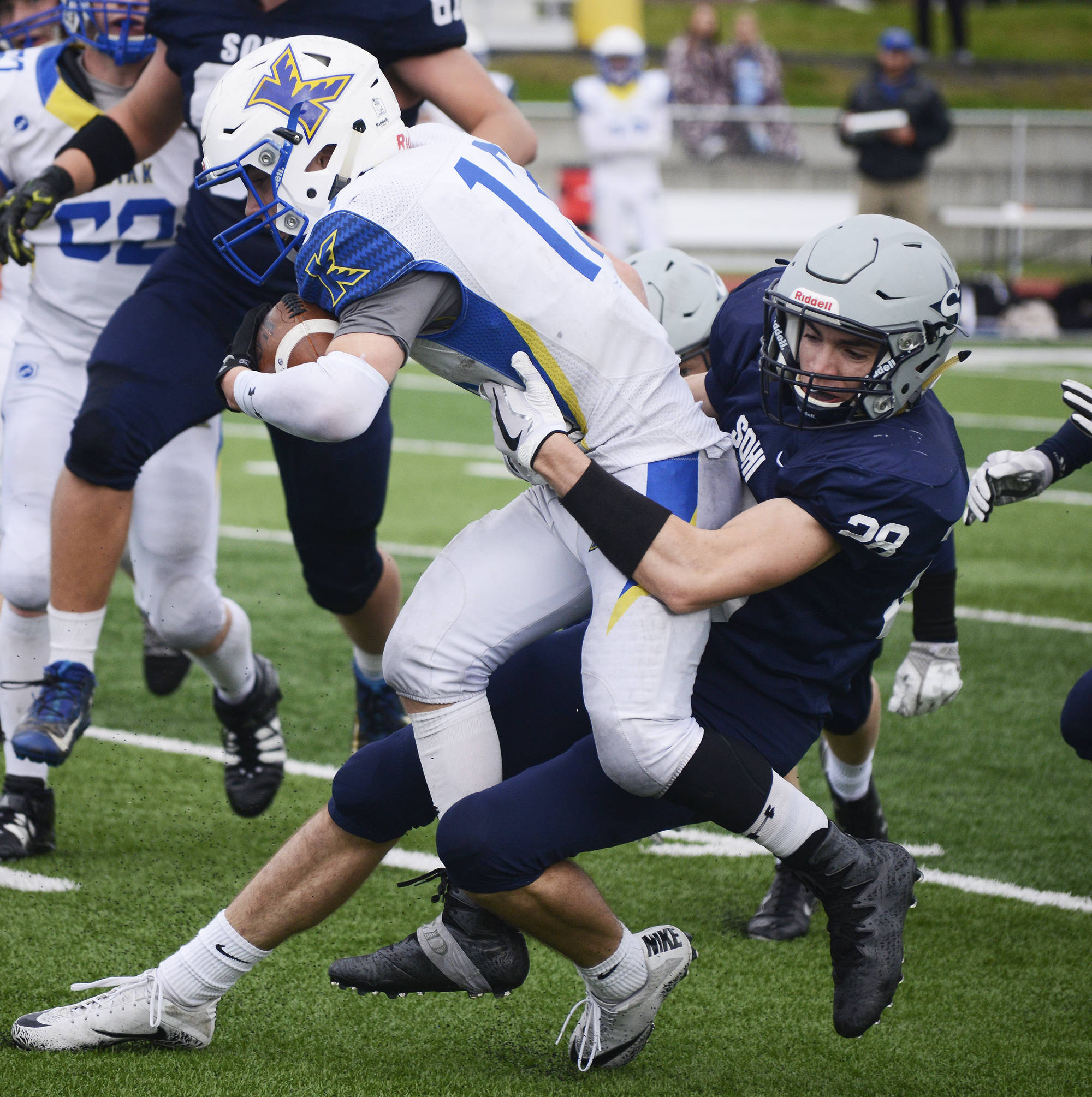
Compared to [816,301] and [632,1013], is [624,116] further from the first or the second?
[632,1013]

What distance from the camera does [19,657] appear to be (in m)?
3.74

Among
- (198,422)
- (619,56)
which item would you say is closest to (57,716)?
(198,422)

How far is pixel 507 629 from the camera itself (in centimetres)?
267

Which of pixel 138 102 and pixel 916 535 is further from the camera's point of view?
pixel 138 102

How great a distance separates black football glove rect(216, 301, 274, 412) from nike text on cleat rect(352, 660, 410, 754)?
1545 millimetres

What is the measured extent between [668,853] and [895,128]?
365 inches

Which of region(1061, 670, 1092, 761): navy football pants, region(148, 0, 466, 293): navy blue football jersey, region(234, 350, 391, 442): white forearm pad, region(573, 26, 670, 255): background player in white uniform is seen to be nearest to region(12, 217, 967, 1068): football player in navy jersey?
region(234, 350, 391, 442): white forearm pad

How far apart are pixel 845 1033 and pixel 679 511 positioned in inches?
34.8

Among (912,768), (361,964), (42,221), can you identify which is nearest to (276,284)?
(42,221)

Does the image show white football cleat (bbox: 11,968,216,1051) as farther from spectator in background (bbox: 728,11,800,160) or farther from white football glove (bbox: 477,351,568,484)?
spectator in background (bbox: 728,11,800,160)

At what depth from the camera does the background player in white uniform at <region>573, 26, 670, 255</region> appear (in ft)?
41.9

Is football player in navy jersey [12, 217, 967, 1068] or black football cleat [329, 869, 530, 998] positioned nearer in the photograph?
football player in navy jersey [12, 217, 967, 1068]

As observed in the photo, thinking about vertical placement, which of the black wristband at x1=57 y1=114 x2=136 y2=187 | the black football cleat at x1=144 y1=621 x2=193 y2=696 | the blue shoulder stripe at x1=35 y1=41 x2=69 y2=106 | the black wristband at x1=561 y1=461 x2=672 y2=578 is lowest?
the black football cleat at x1=144 y1=621 x2=193 y2=696

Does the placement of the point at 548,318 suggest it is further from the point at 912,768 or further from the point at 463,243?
the point at 912,768
